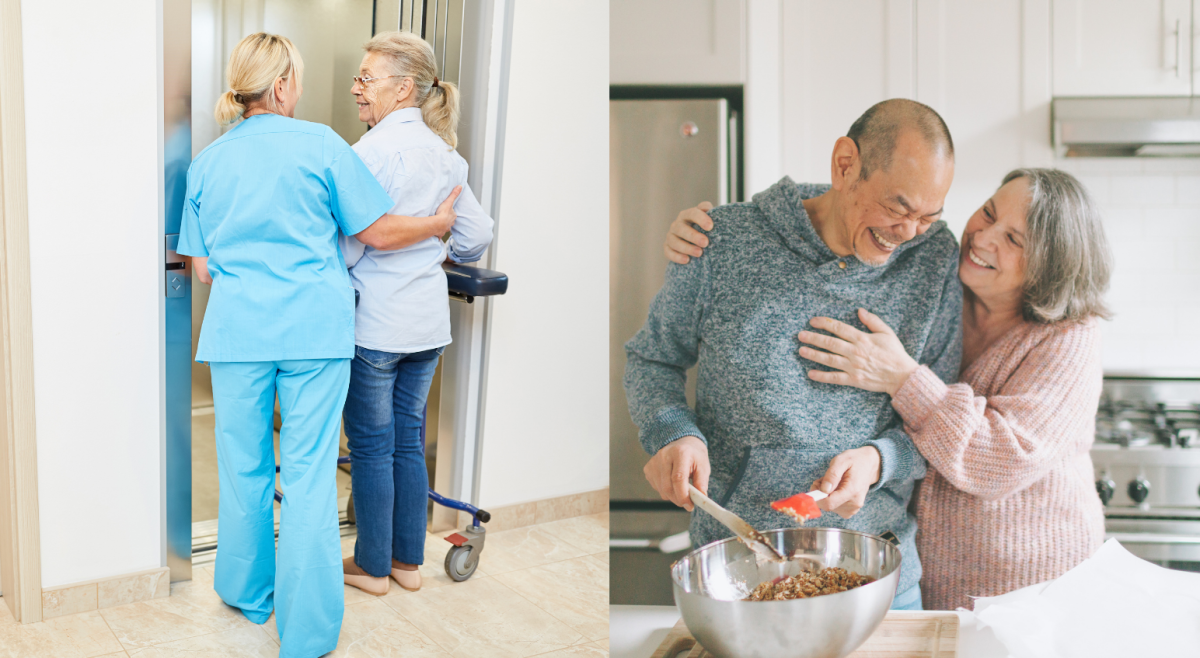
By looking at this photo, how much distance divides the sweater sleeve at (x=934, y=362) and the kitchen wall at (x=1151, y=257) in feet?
0.46

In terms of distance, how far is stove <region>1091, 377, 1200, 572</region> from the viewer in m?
0.81

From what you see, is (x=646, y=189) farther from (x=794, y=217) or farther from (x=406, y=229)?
(x=406, y=229)

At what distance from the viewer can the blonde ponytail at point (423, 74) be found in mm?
2010

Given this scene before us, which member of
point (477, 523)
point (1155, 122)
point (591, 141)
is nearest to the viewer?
point (1155, 122)

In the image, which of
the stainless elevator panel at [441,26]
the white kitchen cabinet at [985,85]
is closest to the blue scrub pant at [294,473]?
the stainless elevator panel at [441,26]

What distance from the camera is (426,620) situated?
200cm

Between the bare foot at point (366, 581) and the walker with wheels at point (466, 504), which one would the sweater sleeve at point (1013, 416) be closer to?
the walker with wheels at point (466, 504)

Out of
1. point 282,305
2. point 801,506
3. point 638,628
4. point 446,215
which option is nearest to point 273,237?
point 282,305

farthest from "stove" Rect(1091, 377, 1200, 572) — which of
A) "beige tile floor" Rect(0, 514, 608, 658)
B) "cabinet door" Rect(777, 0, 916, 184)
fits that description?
"beige tile floor" Rect(0, 514, 608, 658)

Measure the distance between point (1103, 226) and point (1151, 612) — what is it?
39 cm

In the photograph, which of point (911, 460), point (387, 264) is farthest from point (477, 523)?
point (911, 460)

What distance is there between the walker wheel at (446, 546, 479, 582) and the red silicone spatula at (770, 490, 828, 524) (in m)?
1.50

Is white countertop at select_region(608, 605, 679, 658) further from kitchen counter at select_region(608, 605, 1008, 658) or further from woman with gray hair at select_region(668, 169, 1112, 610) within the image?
woman with gray hair at select_region(668, 169, 1112, 610)

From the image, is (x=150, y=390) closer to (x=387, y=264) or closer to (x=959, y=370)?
(x=387, y=264)
